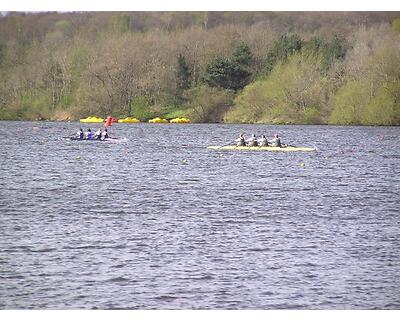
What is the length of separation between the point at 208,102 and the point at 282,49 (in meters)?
4.48

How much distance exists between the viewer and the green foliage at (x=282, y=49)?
49406 millimetres

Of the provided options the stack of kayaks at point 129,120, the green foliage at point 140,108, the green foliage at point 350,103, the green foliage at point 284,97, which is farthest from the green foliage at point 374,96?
the stack of kayaks at point 129,120

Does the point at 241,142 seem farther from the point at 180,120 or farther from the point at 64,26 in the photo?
the point at 180,120

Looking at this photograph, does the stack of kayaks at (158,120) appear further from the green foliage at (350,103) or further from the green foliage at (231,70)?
the green foliage at (350,103)

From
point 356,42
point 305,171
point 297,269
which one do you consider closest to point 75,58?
point 356,42

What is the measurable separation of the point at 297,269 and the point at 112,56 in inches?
1278

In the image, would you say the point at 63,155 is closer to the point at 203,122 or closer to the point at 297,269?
the point at 203,122

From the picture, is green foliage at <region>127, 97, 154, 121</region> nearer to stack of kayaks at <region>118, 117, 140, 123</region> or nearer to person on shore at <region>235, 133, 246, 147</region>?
stack of kayaks at <region>118, 117, 140, 123</region>

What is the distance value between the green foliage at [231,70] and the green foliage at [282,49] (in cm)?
101

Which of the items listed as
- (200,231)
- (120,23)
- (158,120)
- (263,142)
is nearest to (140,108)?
(158,120)

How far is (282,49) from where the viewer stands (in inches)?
1973

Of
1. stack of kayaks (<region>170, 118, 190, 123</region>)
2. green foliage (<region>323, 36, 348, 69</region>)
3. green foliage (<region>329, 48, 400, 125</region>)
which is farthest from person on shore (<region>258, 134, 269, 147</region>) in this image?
stack of kayaks (<region>170, 118, 190, 123</region>)
